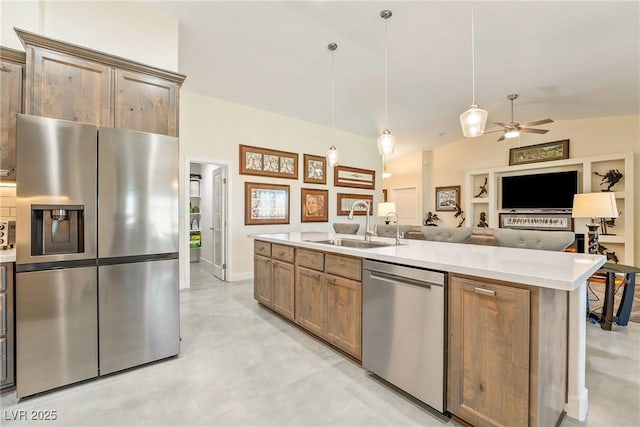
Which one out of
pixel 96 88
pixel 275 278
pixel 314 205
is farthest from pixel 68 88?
pixel 314 205

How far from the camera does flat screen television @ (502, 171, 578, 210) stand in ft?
20.3

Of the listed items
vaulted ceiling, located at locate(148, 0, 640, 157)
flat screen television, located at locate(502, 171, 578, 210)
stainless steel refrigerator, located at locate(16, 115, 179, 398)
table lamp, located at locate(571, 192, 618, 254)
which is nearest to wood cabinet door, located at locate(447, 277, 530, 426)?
stainless steel refrigerator, located at locate(16, 115, 179, 398)

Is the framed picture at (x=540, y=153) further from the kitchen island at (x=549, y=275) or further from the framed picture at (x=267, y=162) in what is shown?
the kitchen island at (x=549, y=275)

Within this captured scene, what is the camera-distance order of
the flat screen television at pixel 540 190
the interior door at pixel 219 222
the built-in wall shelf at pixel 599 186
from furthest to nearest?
the flat screen television at pixel 540 190 < the built-in wall shelf at pixel 599 186 < the interior door at pixel 219 222

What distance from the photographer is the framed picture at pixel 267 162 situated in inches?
196

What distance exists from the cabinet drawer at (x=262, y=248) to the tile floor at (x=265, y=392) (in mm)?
932

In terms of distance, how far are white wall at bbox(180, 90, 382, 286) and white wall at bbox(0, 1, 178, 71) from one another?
1515 mm

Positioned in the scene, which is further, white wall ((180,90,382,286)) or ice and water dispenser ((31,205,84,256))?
white wall ((180,90,382,286))

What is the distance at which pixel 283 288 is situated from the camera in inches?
119

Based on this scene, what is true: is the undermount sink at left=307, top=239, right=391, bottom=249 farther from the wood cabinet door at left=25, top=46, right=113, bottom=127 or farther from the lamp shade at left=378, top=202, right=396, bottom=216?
the lamp shade at left=378, top=202, right=396, bottom=216

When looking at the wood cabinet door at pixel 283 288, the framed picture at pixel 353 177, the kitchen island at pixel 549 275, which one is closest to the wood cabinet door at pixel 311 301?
the wood cabinet door at pixel 283 288

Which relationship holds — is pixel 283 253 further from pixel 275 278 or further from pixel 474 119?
pixel 474 119

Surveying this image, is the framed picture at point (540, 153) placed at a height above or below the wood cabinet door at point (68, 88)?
above

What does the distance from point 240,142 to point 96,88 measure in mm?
2795
